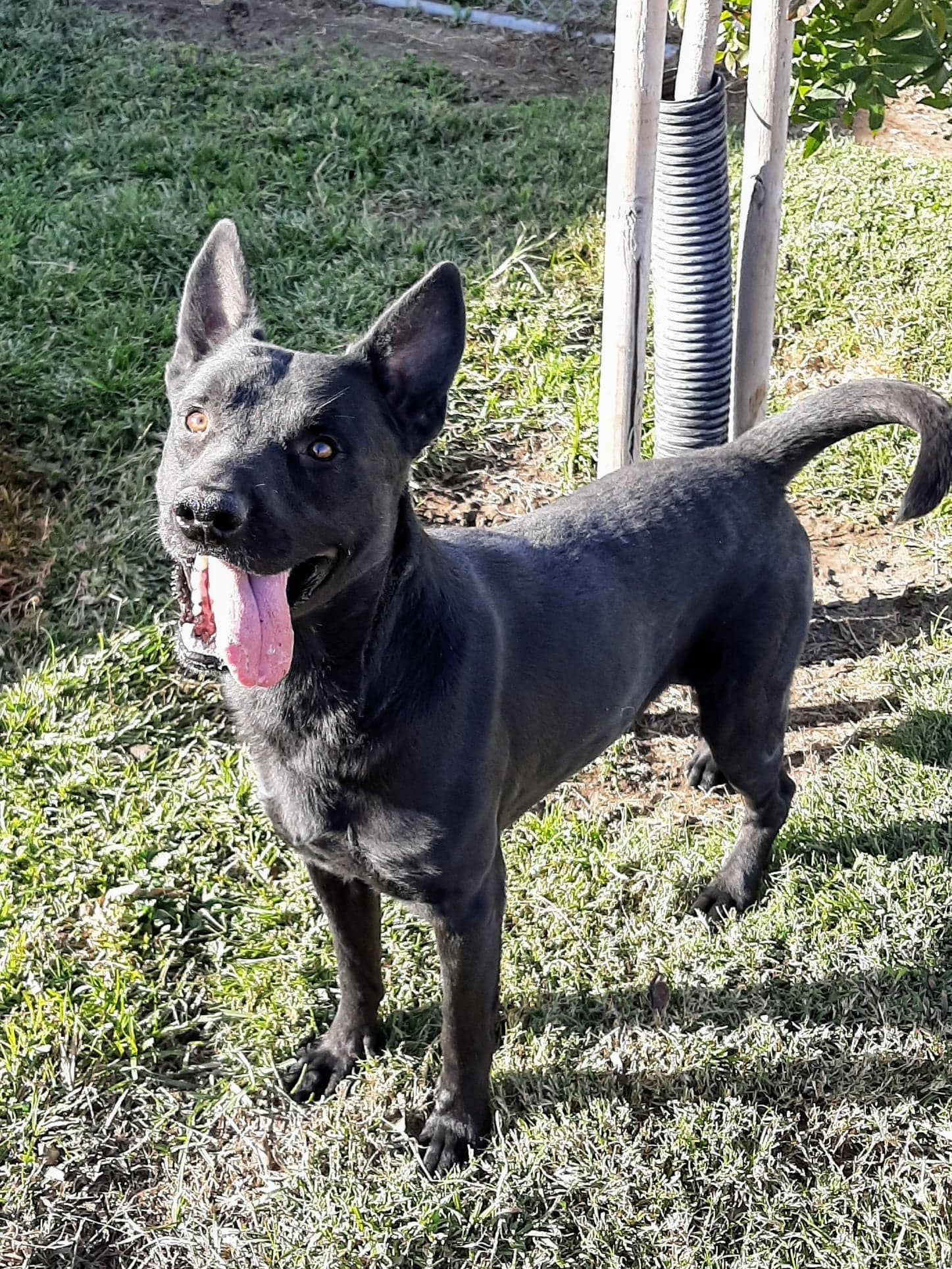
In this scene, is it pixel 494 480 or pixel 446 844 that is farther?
pixel 494 480

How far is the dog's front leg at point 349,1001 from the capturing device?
296 cm

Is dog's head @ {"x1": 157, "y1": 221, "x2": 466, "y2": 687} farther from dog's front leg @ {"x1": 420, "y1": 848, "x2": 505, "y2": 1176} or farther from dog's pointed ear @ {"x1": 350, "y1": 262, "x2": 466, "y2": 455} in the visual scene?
dog's front leg @ {"x1": 420, "y1": 848, "x2": 505, "y2": 1176}

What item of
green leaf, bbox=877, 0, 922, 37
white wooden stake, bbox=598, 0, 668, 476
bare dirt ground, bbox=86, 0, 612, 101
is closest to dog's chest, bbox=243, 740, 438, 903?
white wooden stake, bbox=598, 0, 668, 476

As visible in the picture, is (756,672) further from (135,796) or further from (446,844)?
(135,796)

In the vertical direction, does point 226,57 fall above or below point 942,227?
above

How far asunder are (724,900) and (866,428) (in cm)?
142

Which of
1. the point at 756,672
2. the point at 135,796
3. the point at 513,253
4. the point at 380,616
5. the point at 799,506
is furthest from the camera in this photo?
the point at 513,253

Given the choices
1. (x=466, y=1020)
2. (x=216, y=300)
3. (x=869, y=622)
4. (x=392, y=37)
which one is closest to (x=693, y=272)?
(x=869, y=622)

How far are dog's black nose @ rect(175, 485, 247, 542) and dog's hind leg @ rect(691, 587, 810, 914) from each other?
1556mm

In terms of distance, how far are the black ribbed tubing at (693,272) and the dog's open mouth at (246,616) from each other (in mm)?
2042

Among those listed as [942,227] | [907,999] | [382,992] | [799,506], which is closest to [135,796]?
[382,992]

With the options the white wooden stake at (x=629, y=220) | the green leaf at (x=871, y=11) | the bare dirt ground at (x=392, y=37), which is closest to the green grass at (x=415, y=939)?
the white wooden stake at (x=629, y=220)

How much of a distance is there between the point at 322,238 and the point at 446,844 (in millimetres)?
4109

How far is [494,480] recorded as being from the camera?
191 inches
